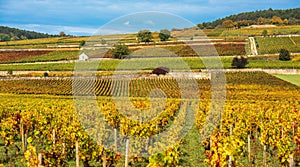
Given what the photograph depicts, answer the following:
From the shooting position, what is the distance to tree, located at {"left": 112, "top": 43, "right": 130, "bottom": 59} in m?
79.8

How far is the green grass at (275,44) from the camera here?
8331 centimetres

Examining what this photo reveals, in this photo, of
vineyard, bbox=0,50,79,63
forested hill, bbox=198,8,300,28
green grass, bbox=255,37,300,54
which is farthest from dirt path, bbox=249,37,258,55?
forested hill, bbox=198,8,300,28

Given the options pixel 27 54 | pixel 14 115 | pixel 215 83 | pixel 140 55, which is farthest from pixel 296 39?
pixel 14 115

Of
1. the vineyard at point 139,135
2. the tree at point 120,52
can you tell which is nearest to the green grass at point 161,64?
the tree at point 120,52

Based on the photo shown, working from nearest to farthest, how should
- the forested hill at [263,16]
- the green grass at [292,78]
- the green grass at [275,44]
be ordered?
the green grass at [292,78], the green grass at [275,44], the forested hill at [263,16]

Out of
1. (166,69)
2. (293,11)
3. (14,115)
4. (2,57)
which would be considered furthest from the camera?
(293,11)

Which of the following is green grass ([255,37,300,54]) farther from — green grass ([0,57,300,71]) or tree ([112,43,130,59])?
tree ([112,43,130,59])

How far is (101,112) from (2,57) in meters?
77.4

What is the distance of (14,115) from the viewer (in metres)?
20.7

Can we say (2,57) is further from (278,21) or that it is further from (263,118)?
(278,21)

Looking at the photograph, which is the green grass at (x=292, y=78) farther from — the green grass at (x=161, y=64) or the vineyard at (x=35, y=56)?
the vineyard at (x=35, y=56)

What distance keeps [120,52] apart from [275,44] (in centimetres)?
3530

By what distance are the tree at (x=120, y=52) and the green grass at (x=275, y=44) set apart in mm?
27079

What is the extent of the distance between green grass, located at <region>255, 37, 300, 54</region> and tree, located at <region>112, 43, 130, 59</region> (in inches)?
1066
